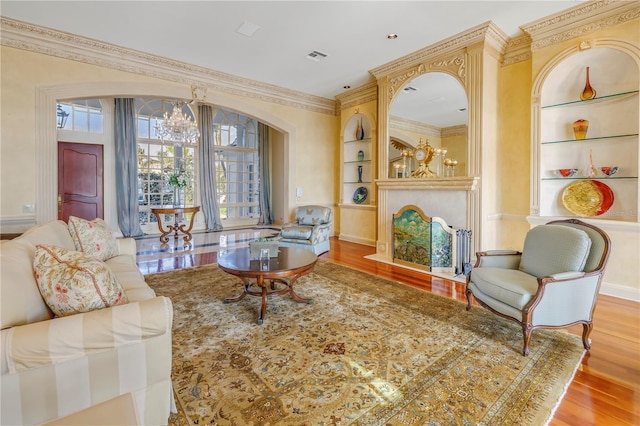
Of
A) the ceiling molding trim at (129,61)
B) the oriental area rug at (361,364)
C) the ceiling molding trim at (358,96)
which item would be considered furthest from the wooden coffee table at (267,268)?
the ceiling molding trim at (358,96)

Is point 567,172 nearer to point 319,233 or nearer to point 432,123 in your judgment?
point 432,123

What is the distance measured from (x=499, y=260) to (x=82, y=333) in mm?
3196

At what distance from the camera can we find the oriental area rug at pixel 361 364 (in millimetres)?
1627

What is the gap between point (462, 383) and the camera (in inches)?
73.3

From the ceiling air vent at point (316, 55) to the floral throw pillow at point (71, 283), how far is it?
433 cm

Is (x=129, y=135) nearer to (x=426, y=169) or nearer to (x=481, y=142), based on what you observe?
(x=426, y=169)

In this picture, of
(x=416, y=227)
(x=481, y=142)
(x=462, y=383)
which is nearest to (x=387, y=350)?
(x=462, y=383)

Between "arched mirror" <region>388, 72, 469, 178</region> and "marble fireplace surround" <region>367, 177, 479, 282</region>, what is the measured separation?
26 cm

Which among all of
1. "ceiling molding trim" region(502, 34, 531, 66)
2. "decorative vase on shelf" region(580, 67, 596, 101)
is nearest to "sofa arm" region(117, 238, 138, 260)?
"ceiling molding trim" region(502, 34, 531, 66)

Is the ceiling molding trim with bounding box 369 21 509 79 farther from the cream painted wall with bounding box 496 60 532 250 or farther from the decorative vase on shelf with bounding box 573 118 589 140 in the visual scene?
the decorative vase on shelf with bounding box 573 118 589 140

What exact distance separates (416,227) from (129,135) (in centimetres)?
663

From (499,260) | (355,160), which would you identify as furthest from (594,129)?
(355,160)

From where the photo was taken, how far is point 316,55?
4.77 m

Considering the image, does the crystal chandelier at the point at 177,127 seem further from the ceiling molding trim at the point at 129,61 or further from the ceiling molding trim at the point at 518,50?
the ceiling molding trim at the point at 518,50
